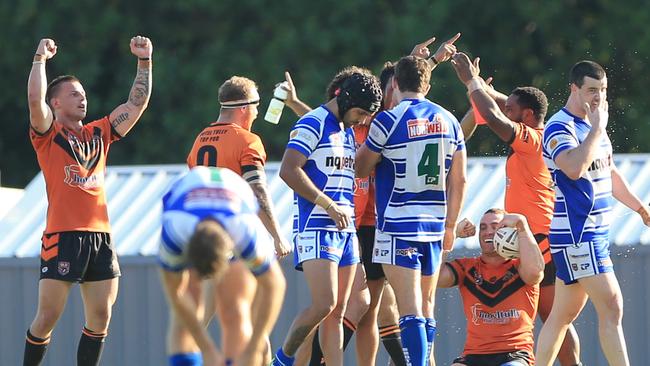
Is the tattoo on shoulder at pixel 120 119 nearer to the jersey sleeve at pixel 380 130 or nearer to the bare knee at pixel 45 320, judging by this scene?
the bare knee at pixel 45 320

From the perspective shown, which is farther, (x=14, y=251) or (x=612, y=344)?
(x=14, y=251)

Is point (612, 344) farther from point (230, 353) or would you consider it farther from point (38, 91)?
point (38, 91)

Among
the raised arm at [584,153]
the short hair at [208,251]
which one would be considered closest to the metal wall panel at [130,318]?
the raised arm at [584,153]

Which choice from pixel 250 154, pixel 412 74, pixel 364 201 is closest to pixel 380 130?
pixel 412 74

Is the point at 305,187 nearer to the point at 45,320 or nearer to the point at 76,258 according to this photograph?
the point at 76,258

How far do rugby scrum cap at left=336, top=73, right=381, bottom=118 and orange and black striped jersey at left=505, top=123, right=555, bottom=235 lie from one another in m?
1.13

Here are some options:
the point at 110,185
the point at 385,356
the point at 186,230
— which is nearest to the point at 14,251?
the point at 110,185

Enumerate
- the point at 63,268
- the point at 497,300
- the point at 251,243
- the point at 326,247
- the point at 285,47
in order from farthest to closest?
the point at 285,47 < the point at 497,300 < the point at 63,268 < the point at 326,247 < the point at 251,243

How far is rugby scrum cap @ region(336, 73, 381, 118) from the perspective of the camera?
8.46m

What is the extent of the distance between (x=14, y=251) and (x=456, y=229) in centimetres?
514

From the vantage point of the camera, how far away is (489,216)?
349 inches

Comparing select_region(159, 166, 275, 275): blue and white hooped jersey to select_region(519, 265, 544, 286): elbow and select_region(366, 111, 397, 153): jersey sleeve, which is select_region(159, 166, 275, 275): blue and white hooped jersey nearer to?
select_region(366, 111, 397, 153): jersey sleeve

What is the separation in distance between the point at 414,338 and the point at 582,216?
1.29 meters

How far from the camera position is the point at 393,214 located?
835 centimetres
